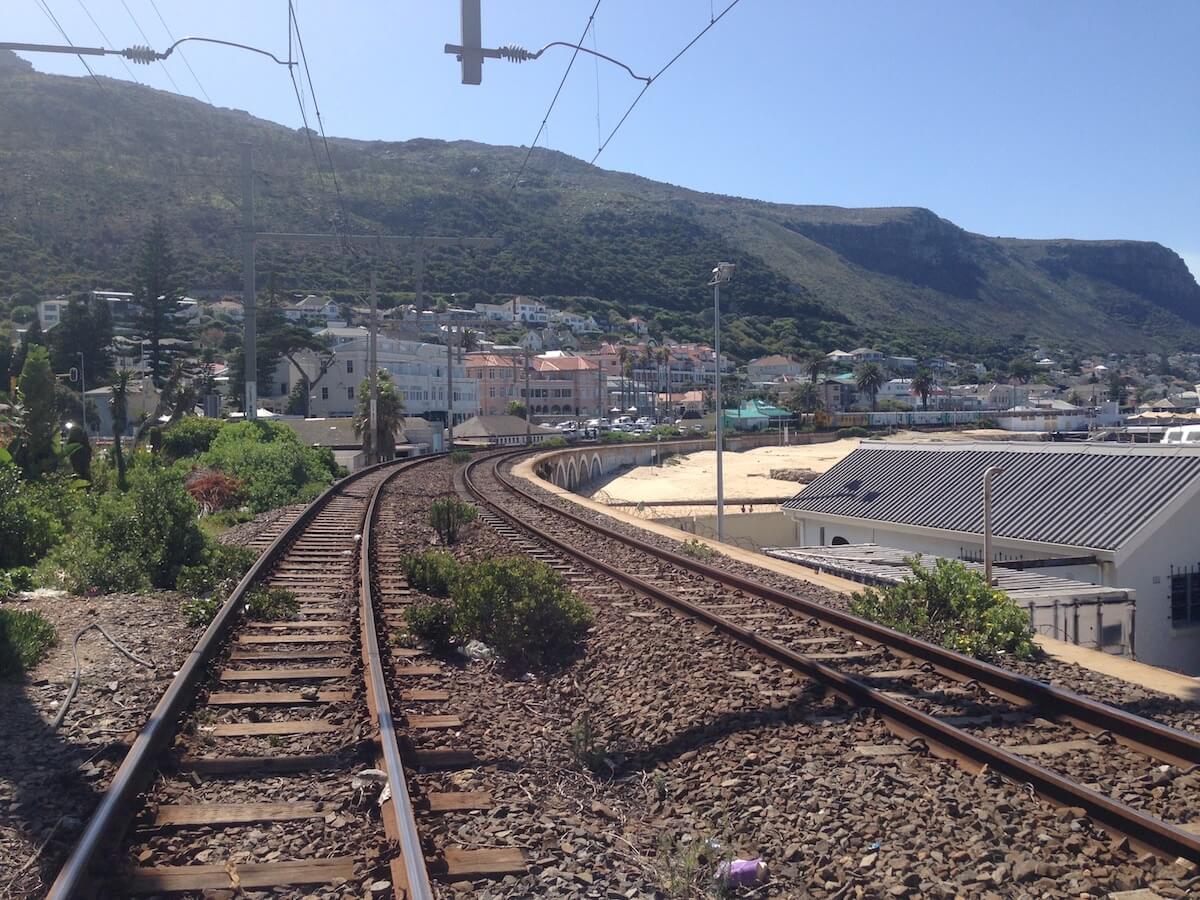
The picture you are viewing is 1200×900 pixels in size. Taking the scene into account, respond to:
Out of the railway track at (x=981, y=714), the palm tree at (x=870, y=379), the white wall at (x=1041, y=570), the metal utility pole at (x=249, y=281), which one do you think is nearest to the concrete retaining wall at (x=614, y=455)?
the metal utility pole at (x=249, y=281)

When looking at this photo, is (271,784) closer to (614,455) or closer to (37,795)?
(37,795)

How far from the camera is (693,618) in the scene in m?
10.5

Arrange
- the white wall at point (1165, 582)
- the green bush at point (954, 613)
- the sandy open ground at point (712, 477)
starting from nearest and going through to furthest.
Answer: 1. the green bush at point (954, 613)
2. the white wall at point (1165, 582)
3. the sandy open ground at point (712, 477)

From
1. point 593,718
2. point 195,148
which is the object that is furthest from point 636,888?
point 195,148

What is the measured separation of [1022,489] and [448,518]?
14.8 meters

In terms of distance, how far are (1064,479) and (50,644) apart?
73.5 ft

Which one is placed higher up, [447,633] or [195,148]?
[195,148]

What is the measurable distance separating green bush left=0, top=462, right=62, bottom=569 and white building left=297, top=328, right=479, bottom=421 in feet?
183

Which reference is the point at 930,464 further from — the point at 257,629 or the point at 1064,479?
the point at 257,629

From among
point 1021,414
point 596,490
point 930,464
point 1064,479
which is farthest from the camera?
point 1021,414

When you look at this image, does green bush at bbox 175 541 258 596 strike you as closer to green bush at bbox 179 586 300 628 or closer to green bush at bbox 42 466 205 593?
green bush at bbox 42 466 205 593

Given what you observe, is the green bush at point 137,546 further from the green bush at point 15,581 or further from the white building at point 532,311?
the white building at point 532,311

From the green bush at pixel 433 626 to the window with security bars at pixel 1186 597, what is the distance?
1748cm

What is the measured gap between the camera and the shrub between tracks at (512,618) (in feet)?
30.1
